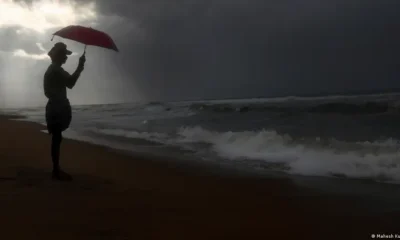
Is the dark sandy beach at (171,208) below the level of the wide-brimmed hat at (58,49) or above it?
below

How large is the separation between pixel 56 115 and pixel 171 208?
2.09 m

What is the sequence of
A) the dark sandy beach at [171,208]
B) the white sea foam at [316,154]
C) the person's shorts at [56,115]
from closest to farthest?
the dark sandy beach at [171,208] < the person's shorts at [56,115] < the white sea foam at [316,154]

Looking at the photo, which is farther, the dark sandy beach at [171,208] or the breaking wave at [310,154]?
the breaking wave at [310,154]

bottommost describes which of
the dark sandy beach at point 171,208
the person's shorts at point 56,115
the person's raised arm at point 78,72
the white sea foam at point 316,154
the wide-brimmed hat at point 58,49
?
the dark sandy beach at point 171,208

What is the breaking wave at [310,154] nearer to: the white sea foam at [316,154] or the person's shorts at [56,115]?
the white sea foam at [316,154]

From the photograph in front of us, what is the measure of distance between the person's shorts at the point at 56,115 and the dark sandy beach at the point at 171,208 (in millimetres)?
764

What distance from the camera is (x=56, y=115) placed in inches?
198

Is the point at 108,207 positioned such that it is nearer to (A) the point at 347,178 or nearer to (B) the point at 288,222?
(B) the point at 288,222

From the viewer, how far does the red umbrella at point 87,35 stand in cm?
493

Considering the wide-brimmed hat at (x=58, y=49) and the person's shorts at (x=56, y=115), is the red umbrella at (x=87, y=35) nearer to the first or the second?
the wide-brimmed hat at (x=58, y=49)

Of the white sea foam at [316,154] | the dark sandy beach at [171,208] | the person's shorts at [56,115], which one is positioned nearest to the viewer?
the dark sandy beach at [171,208]

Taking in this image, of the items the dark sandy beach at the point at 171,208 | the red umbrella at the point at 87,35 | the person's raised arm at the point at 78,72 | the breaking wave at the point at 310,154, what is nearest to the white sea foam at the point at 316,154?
the breaking wave at the point at 310,154

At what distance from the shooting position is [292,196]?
4.95m

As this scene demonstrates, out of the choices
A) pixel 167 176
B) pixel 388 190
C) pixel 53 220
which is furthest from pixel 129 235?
pixel 388 190
